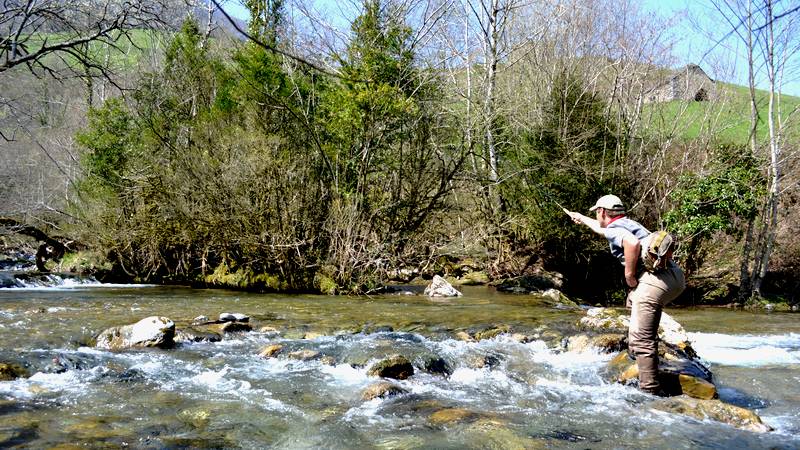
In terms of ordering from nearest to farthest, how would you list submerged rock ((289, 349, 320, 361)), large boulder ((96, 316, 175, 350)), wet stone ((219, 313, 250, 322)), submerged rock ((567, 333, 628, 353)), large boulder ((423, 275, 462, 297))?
submerged rock ((289, 349, 320, 361))
submerged rock ((567, 333, 628, 353))
large boulder ((96, 316, 175, 350))
wet stone ((219, 313, 250, 322))
large boulder ((423, 275, 462, 297))

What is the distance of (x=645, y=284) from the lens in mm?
6117

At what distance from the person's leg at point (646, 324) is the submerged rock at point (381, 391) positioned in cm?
236

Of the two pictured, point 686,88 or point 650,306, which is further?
point 686,88

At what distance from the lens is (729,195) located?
52.9 feet

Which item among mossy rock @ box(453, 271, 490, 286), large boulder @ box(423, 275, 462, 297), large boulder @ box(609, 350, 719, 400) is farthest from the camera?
mossy rock @ box(453, 271, 490, 286)

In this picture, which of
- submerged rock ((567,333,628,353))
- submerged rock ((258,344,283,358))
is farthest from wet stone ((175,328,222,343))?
submerged rock ((567,333,628,353))

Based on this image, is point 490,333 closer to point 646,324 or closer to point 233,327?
point 646,324

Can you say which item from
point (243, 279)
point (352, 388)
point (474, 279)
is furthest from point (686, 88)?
point (352, 388)

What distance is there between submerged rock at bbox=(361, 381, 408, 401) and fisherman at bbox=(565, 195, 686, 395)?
239cm

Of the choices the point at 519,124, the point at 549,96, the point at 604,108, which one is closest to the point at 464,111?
the point at 519,124

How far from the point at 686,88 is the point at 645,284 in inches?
634

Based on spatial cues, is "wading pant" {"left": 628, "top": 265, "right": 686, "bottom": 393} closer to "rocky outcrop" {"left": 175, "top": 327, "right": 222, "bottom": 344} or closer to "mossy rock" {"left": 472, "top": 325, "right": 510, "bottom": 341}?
"mossy rock" {"left": 472, "top": 325, "right": 510, "bottom": 341}

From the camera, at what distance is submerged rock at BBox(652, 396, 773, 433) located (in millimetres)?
5527

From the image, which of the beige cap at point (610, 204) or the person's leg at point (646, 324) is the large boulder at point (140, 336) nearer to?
the beige cap at point (610, 204)
